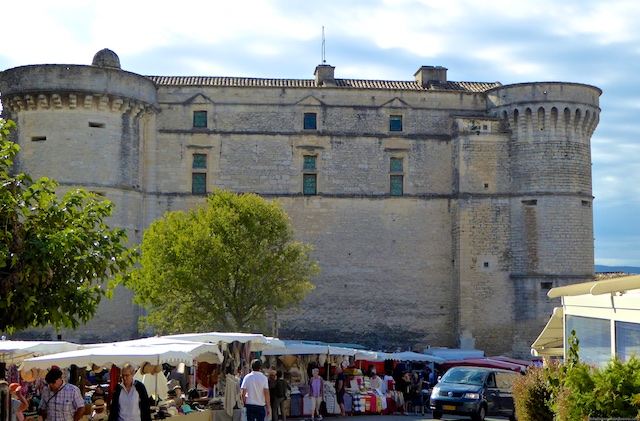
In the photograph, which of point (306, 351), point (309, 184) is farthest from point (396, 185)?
point (306, 351)

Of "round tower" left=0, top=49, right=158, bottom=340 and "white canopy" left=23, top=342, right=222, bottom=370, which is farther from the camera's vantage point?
Result: "round tower" left=0, top=49, right=158, bottom=340

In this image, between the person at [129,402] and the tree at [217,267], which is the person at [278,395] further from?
the tree at [217,267]

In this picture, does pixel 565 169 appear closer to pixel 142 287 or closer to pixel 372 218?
pixel 372 218

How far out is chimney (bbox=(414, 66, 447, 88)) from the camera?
38656 millimetres

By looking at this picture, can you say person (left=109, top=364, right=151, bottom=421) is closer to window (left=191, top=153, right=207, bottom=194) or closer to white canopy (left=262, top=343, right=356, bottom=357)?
white canopy (left=262, top=343, right=356, bottom=357)

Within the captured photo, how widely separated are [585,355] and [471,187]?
74.1 ft

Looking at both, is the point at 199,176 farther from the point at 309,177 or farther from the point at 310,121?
the point at 310,121

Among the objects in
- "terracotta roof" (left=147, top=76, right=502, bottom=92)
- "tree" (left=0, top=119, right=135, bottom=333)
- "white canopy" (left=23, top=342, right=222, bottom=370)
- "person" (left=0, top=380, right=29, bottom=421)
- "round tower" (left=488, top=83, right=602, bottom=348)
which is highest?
"terracotta roof" (left=147, top=76, right=502, bottom=92)

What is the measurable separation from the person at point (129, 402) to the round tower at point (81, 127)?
22.4 meters

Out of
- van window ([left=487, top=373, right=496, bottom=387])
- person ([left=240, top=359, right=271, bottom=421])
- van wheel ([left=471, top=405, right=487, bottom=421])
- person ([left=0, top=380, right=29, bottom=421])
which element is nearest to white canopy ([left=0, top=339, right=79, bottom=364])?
person ([left=0, top=380, right=29, bottom=421])

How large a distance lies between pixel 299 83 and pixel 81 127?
975 cm

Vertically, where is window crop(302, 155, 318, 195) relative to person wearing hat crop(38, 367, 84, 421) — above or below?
above

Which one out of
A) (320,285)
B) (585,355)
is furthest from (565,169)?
(585,355)

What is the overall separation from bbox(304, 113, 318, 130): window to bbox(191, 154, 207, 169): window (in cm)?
432
